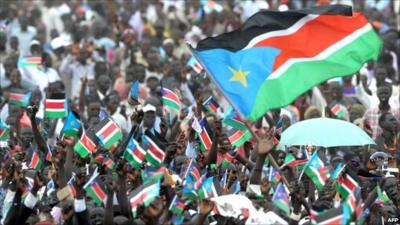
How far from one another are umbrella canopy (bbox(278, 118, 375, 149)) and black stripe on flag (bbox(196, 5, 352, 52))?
1.87 m

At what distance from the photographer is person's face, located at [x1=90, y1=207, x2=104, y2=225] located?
13250 mm

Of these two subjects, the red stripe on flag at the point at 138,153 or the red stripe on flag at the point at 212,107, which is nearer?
the red stripe on flag at the point at 138,153

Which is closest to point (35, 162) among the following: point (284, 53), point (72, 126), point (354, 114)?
point (72, 126)

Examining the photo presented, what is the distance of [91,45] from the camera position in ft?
79.0

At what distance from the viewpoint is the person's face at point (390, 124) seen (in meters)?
18.1

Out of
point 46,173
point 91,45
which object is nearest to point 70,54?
Result: point 91,45

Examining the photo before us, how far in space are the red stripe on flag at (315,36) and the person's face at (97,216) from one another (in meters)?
2.47

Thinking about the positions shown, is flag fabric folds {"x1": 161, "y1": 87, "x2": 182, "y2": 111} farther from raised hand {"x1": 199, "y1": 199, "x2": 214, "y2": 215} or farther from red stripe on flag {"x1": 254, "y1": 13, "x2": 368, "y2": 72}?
raised hand {"x1": 199, "y1": 199, "x2": 214, "y2": 215}

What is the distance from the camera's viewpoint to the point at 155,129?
17.1 m

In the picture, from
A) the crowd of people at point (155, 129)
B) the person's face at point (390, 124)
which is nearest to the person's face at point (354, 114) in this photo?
the crowd of people at point (155, 129)

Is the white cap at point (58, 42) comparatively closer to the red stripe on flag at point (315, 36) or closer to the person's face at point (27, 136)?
the person's face at point (27, 136)

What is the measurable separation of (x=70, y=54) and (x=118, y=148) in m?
8.82

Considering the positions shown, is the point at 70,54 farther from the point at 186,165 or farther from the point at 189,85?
the point at 186,165

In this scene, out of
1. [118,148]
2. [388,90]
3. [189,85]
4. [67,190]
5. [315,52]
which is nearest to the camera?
[67,190]
